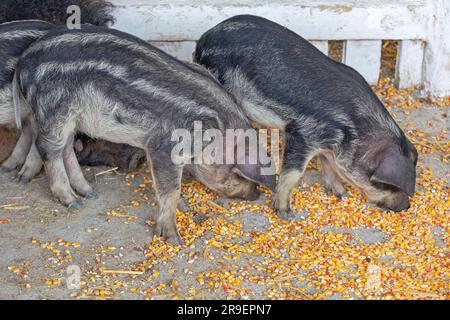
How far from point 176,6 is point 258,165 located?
1.98 meters

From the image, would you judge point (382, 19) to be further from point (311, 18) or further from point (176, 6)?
point (176, 6)

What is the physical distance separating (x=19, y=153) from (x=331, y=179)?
247cm

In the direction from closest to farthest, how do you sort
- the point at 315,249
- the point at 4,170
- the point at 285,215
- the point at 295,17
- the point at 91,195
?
1. the point at 315,249
2. the point at 285,215
3. the point at 91,195
4. the point at 4,170
5. the point at 295,17

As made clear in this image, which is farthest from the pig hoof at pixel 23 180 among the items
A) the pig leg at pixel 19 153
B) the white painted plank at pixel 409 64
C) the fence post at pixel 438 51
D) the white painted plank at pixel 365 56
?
the fence post at pixel 438 51

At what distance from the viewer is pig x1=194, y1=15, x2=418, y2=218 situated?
221 inches

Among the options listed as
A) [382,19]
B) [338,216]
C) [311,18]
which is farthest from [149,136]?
[382,19]

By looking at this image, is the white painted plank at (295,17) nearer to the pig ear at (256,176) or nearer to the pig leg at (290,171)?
the pig leg at (290,171)

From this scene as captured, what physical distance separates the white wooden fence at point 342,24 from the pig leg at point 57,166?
1.62 meters

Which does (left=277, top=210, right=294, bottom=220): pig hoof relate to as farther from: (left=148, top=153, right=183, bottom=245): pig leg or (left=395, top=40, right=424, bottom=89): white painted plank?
(left=395, top=40, right=424, bottom=89): white painted plank

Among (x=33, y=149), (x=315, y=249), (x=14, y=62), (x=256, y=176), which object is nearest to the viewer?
(x=315, y=249)

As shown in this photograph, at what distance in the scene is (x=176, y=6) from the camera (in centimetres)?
682

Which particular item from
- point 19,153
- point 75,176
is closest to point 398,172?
point 75,176

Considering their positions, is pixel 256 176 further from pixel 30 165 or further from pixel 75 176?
pixel 30 165

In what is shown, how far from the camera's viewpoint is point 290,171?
18.8 feet
